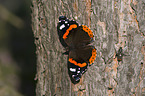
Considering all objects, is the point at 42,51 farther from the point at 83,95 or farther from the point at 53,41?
the point at 83,95

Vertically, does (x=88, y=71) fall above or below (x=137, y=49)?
below

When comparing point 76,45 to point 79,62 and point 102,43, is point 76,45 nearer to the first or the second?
point 79,62

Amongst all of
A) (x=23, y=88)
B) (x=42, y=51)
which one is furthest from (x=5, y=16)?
(x=42, y=51)

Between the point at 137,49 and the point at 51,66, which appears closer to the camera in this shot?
the point at 137,49

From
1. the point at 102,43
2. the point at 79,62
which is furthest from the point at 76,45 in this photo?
the point at 102,43
